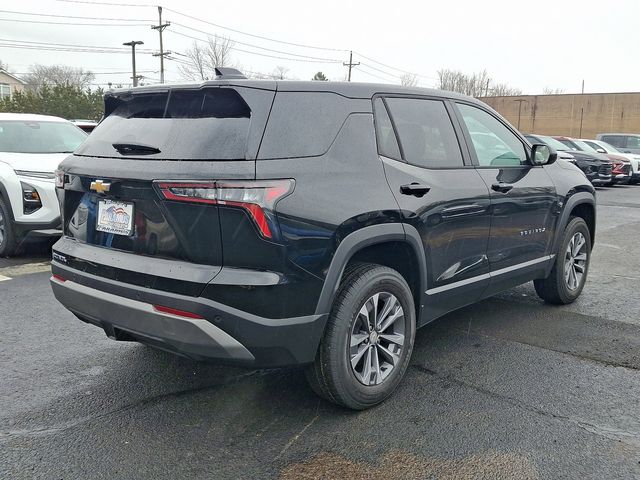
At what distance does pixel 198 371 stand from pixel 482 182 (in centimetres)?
232

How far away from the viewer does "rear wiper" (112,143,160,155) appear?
9.59 feet

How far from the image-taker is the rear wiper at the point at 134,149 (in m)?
2.92

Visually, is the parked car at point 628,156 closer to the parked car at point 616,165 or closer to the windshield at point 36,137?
the parked car at point 616,165

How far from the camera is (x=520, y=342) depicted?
14.3 ft

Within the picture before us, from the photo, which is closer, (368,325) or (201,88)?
(201,88)

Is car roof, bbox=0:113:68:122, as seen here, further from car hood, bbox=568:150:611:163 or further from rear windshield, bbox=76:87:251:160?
car hood, bbox=568:150:611:163

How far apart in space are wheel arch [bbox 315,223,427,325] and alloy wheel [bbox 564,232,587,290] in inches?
88.4

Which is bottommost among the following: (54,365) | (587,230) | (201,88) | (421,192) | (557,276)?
(54,365)

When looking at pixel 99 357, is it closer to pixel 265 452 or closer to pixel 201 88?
pixel 265 452

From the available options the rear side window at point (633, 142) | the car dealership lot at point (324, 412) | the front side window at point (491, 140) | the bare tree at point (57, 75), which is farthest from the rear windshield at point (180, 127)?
the bare tree at point (57, 75)

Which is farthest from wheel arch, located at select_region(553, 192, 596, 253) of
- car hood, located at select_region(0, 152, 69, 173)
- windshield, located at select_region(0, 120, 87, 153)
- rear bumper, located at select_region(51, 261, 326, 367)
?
windshield, located at select_region(0, 120, 87, 153)

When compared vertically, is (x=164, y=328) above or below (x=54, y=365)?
above

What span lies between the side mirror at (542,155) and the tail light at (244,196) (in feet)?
8.92

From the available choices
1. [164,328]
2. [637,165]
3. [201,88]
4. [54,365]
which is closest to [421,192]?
[201,88]
